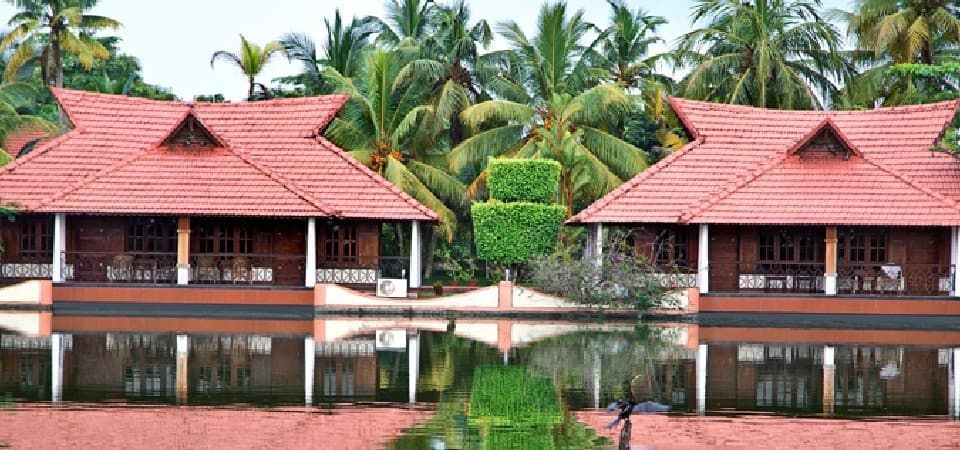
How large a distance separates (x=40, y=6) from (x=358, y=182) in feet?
43.2

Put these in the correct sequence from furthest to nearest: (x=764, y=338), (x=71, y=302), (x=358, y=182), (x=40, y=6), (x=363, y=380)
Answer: (x=40, y=6), (x=358, y=182), (x=71, y=302), (x=764, y=338), (x=363, y=380)

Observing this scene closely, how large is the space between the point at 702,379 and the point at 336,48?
2299 centimetres

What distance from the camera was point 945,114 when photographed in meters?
34.6

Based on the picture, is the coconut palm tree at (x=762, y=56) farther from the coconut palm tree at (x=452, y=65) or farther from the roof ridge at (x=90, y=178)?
the roof ridge at (x=90, y=178)

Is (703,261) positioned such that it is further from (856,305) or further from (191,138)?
(191,138)

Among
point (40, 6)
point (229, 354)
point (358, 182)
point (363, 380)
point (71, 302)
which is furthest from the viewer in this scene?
point (40, 6)

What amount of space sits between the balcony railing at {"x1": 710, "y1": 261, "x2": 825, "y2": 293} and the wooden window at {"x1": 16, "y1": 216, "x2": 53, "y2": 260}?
14.0 meters

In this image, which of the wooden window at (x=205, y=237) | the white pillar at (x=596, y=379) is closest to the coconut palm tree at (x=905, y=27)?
the wooden window at (x=205, y=237)

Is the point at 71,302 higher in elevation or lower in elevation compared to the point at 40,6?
lower

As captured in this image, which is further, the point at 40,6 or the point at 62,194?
the point at 40,6

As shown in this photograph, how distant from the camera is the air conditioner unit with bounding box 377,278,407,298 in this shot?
32062 millimetres

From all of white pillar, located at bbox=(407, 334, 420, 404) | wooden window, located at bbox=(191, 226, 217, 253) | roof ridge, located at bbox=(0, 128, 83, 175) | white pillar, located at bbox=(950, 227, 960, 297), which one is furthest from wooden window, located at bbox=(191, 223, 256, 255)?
white pillar, located at bbox=(950, 227, 960, 297)

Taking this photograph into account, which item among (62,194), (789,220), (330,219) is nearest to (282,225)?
(330,219)

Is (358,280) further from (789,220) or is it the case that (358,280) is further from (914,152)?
(914,152)
